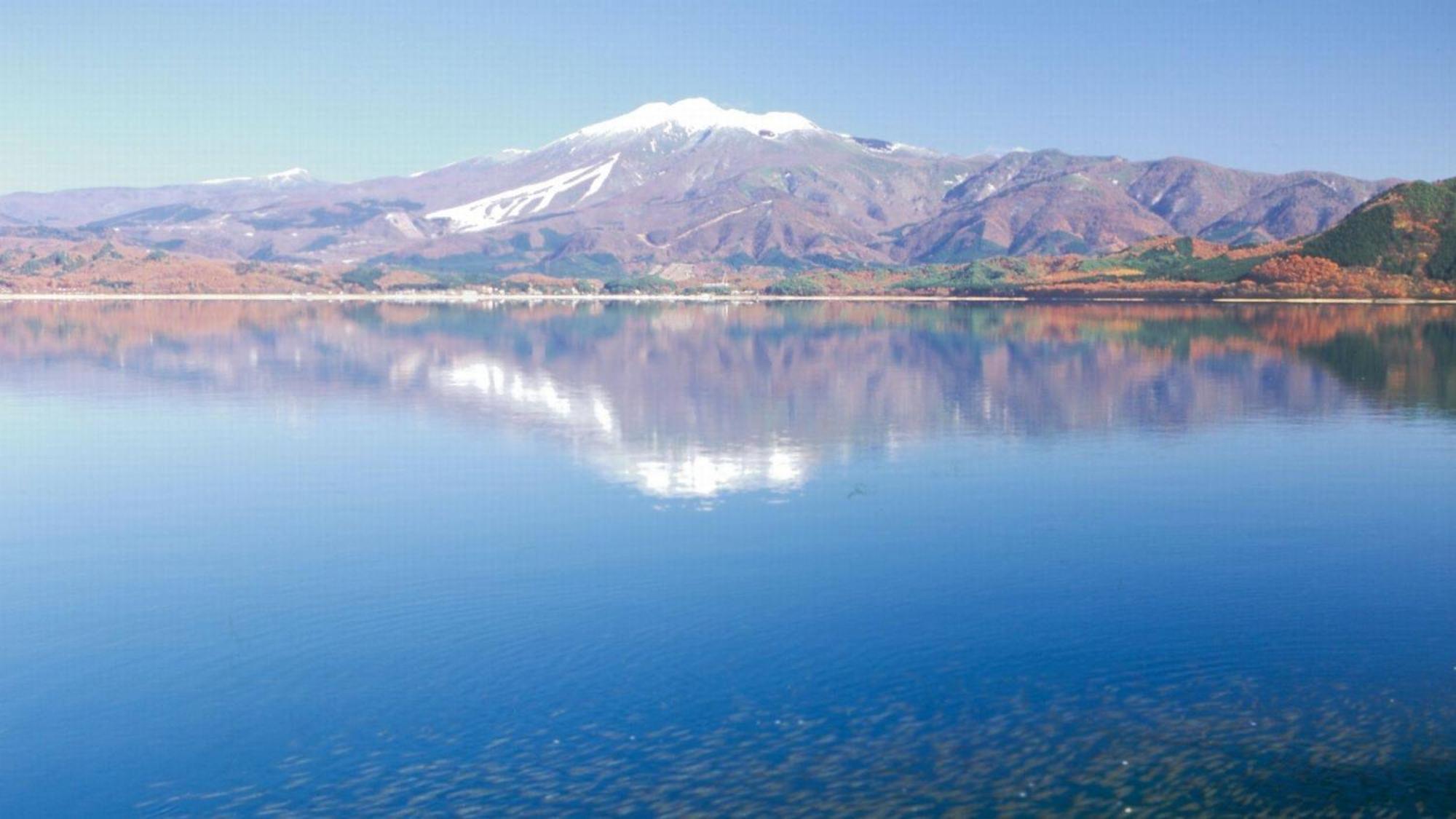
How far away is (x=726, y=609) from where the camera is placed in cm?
1956

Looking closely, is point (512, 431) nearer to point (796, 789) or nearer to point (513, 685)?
point (513, 685)

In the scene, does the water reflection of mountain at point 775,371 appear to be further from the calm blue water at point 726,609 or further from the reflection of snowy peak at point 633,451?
the calm blue water at point 726,609

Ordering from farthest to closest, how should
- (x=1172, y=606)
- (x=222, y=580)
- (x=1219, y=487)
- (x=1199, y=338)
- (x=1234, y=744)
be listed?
(x=1199, y=338) → (x=1219, y=487) → (x=222, y=580) → (x=1172, y=606) → (x=1234, y=744)

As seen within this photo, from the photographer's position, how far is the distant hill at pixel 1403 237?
177875 mm

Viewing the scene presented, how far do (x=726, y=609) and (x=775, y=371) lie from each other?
139ft

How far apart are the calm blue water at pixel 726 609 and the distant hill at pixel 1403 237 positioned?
150m

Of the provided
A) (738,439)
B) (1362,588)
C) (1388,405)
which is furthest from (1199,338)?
(1362,588)

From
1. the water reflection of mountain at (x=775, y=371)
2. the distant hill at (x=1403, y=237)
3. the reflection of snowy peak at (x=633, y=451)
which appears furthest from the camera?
the distant hill at (x=1403, y=237)

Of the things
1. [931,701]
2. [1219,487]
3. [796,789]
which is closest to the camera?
[796,789]

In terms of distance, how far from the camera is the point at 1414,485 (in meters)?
30.3

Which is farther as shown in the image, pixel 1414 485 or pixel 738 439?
pixel 738 439

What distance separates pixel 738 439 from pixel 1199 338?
60.9 m

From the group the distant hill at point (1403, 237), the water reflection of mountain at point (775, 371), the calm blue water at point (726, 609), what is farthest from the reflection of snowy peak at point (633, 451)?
the distant hill at point (1403, 237)

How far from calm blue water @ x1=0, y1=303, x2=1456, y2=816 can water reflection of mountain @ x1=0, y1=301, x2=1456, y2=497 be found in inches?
21.8
